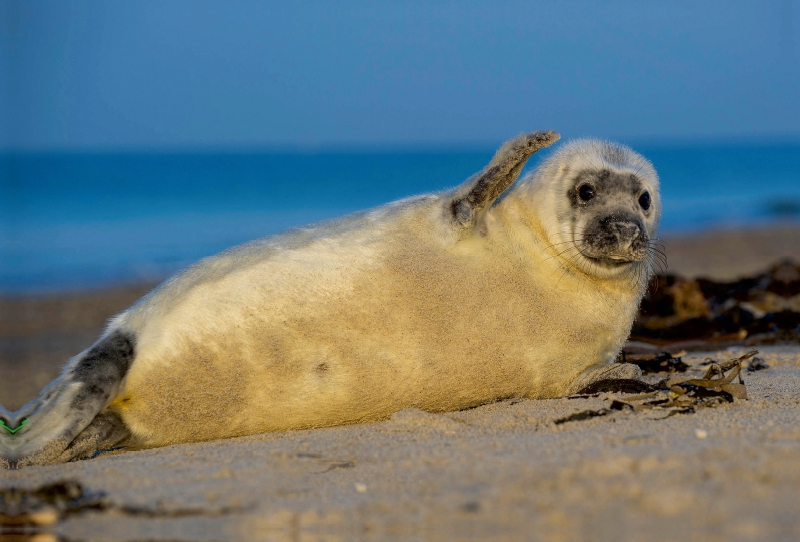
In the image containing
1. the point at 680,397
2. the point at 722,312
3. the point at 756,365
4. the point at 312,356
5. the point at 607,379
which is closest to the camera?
the point at 680,397

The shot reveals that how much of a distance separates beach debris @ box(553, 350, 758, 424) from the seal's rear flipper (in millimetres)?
1077

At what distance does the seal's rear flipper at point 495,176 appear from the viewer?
423cm

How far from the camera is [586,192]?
14.5 feet

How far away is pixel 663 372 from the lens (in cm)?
475

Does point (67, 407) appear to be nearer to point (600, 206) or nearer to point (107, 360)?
point (107, 360)

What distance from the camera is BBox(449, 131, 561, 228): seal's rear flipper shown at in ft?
13.9

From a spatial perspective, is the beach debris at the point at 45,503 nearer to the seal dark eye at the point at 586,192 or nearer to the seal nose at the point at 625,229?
the seal nose at the point at 625,229

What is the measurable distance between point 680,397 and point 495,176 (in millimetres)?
1317

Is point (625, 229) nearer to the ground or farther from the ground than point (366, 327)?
farther from the ground

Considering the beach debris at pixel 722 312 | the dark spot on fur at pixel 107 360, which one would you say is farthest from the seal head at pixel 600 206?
the dark spot on fur at pixel 107 360

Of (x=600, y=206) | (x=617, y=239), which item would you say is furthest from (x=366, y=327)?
(x=600, y=206)

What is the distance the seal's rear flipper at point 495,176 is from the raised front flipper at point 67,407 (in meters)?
1.61

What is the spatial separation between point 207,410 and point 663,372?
2401mm

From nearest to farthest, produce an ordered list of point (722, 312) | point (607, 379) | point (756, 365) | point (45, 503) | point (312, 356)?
point (45, 503) < point (312, 356) < point (607, 379) < point (756, 365) < point (722, 312)
